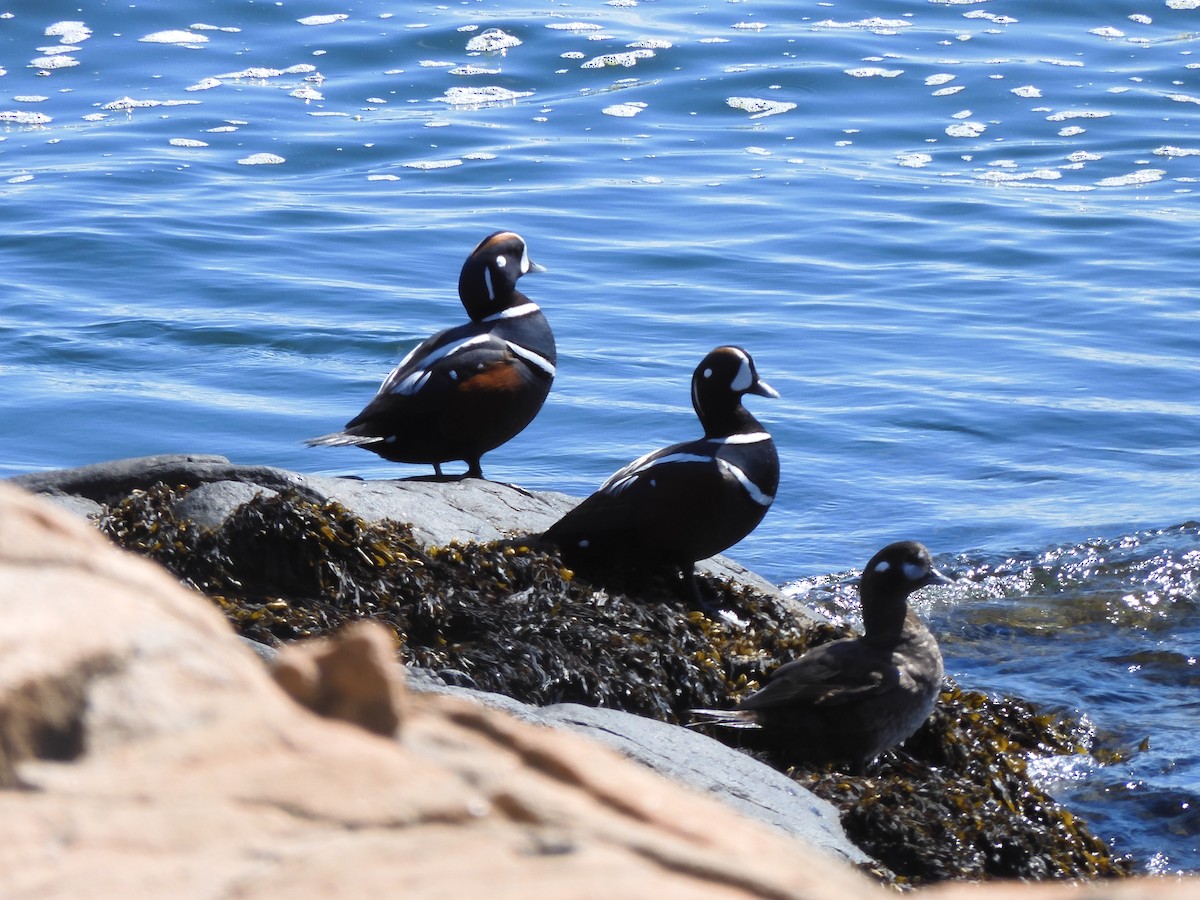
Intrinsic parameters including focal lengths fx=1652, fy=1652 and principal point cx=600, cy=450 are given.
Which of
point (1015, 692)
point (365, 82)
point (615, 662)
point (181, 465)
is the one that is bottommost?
point (1015, 692)

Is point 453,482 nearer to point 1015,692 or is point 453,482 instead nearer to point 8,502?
point 1015,692

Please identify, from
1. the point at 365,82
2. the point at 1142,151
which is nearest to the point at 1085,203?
the point at 1142,151

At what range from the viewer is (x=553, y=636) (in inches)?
234

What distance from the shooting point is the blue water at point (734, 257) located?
9828 millimetres

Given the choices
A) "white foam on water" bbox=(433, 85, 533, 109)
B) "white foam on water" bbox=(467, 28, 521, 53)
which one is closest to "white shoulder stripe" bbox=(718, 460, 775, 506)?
"white foam on water" bbox=(433, 85, 533, 109)

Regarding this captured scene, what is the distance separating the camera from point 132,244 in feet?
49.7

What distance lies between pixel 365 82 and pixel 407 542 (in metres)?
14.6

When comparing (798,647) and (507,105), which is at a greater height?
(507,105)

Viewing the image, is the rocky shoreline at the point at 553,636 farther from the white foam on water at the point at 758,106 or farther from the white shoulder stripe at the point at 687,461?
the white foam on water at the point at 758,106

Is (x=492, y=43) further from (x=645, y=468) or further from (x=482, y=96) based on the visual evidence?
(x=645, y=468)

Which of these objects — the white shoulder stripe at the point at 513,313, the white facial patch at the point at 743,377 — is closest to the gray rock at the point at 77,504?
the white shoulder stripe at the point at 513,313

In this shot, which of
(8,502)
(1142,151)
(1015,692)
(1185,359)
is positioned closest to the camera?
(8,502)

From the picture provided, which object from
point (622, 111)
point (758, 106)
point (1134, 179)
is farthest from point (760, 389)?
point (758, 106)

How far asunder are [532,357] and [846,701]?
261 centimetres
